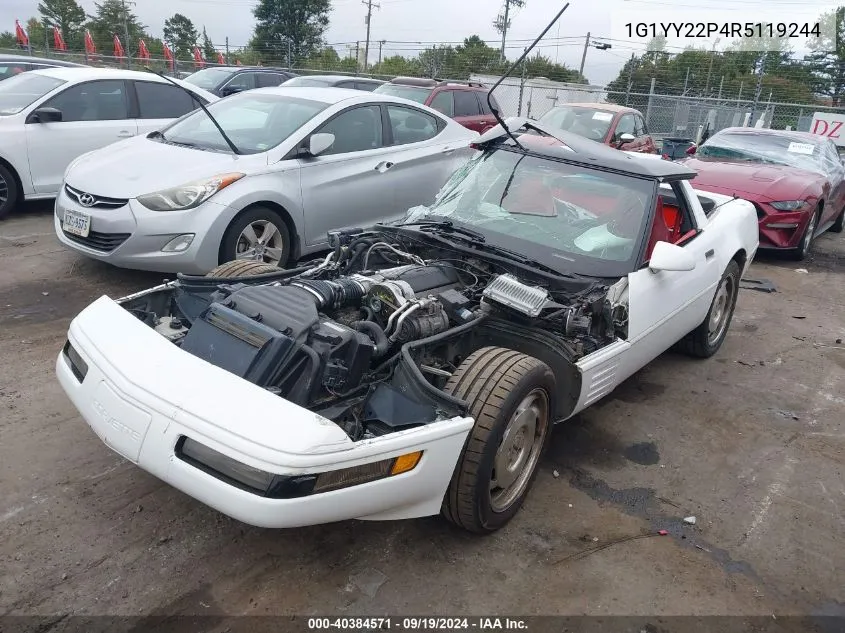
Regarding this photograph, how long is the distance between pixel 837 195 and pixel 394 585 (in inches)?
373

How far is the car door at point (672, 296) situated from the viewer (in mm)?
3752

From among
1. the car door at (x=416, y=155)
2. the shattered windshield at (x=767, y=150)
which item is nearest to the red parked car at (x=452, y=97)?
the shattered windshield at (x=767, y=150)

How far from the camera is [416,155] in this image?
6652 mm

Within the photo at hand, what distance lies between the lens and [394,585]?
2.66 meters

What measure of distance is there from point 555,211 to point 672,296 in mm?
897

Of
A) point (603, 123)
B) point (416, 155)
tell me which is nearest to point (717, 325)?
point (416, 155)

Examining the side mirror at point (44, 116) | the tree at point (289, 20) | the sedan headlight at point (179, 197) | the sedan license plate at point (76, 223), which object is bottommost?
the sedan license plate at point (76, 223)

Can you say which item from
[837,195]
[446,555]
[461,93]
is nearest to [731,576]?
[446,555]

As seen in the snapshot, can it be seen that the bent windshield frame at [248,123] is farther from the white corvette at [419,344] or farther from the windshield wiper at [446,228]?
the windshield wiper at [446,228]

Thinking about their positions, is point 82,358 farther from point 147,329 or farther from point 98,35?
point 98,35

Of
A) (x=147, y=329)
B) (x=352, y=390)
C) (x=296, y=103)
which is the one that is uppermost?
(x=296, y=103)

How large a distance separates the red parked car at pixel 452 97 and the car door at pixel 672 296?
6313 mm

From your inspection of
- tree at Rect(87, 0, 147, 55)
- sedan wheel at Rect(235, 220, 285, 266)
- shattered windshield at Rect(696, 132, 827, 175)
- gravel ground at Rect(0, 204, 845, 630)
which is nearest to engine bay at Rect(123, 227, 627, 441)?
gravel ground at Rect(0, 204, 845, 630)

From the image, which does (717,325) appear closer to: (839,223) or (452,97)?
(452,97)
